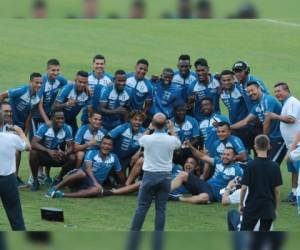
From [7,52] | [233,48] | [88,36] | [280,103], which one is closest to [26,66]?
[7,52]

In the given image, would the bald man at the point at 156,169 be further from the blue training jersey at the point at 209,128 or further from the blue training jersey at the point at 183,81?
the blue training jersey at the point at 183,81

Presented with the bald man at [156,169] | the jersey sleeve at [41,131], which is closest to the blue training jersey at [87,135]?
the jersey sleeve at [41,131]

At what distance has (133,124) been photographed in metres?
10.9

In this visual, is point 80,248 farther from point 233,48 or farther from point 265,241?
point 233,48

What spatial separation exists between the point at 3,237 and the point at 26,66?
64.5 feet

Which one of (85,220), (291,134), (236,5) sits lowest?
(85,220)

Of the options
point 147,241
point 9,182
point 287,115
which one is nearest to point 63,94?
point 287,115

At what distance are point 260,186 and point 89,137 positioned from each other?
4.32 m

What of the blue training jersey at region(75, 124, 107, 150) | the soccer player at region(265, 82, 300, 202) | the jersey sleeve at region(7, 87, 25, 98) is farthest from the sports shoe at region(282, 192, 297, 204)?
the jersey sleeve at region(7, 87, 25, 98)

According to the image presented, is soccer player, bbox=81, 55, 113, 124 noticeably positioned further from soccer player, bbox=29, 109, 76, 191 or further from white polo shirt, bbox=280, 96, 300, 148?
white polo shirt, bbox=280, 96, 300, 148

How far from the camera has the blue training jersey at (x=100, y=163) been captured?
10672mm

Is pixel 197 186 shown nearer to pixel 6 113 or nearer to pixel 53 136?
pixel 53 136

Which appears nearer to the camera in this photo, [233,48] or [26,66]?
[26,66]

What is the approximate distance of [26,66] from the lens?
2220 centimetres
